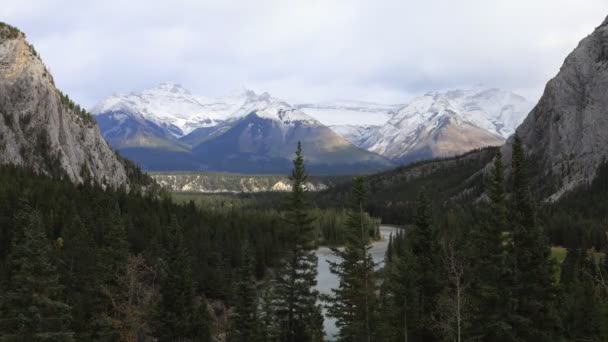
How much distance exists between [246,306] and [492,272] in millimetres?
22074

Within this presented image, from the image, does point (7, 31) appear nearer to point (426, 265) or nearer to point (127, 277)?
point (127, 277)

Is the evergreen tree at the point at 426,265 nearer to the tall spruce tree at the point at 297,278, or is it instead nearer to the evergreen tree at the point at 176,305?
the tall spruce tree at the point at 297,278

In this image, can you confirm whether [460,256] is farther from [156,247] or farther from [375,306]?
[156,247]

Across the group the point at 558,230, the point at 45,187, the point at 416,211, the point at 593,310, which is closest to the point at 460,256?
the point at 416,211

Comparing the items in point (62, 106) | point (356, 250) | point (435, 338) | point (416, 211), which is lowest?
point (435, 338)

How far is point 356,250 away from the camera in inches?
1674

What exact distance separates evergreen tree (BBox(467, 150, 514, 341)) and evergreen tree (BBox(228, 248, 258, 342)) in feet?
59.9

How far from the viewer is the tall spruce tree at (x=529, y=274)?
109 feet

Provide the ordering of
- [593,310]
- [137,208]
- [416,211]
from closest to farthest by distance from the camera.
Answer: [416,211]
[593,310]
[137,208]

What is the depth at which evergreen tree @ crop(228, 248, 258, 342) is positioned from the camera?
4566 centimetres

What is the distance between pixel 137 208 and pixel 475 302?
390ft

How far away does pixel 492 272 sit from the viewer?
1308 inches

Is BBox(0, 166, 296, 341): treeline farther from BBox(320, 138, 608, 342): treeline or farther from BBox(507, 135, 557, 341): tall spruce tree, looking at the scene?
BBox(507, 135, 557, 341): tall spruce tree

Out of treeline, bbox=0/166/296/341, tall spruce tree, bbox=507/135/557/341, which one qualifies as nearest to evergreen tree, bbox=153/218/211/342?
treeline, bbox=0/166/296/341
